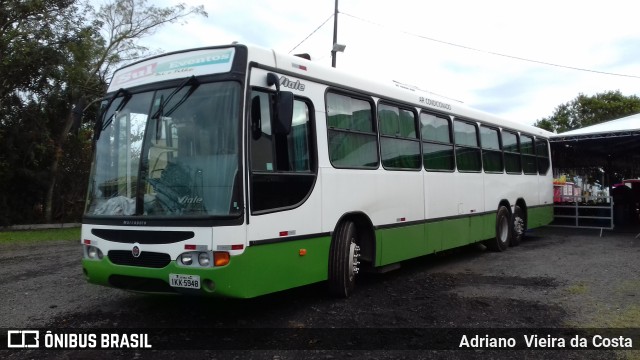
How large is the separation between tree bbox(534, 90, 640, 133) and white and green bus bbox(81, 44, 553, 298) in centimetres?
4208

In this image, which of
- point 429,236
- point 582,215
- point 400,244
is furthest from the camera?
point 582,215

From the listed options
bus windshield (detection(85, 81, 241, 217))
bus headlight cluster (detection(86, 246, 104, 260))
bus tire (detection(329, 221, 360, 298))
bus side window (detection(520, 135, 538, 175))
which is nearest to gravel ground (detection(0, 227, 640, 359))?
bus tire (detection(329, 221, 360, 298))

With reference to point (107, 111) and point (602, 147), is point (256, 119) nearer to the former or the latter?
point (107, 111)

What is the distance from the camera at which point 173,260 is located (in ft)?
16.2

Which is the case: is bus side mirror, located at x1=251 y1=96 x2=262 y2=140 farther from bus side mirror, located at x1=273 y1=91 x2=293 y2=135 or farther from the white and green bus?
bus side mirror, located at x1=273 y1=91 x2=293 y2=135

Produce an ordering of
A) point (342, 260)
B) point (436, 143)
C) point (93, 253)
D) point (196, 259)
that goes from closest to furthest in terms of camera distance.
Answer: point (196, 259) → point (93, 253) → point (342, 260) → point (436, 143)

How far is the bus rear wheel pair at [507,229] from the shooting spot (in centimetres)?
1138

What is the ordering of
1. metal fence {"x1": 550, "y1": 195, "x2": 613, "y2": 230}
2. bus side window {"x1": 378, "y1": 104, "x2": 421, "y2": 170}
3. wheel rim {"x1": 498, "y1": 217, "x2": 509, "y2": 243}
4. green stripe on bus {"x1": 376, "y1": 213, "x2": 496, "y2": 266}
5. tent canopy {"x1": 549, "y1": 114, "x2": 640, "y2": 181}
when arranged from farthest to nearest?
tent canopy {"x1": 549, "y1": 114, "x2": 640, "y2": 181} → metal fence {"x1": 550, "y1": 195, "x2": 613, "y2": 230} → wheel rim {"x1": 498, "y1": 217, "x2": 509, "y2": 243} → bus side window {"x1": 378, "y1": 104, "x2": 421, "y2": 170} → green stripe on bus {"x1": 376, "y1": 213, "x2": 496, "y2": 266}

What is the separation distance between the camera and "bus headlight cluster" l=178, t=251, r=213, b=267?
4.84 metres

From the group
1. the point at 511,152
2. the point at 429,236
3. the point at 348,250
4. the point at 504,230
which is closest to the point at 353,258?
the point at 348,250

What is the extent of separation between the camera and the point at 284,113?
5070mm

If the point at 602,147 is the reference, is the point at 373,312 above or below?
below

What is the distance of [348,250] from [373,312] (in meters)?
0.84

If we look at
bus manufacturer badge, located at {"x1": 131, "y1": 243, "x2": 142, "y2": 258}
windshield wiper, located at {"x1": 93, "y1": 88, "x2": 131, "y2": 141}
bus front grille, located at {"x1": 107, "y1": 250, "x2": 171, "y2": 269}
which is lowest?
bus front grille, located at {"x1": 107, "y1": 250, "x2": 171, "y2": 269}
